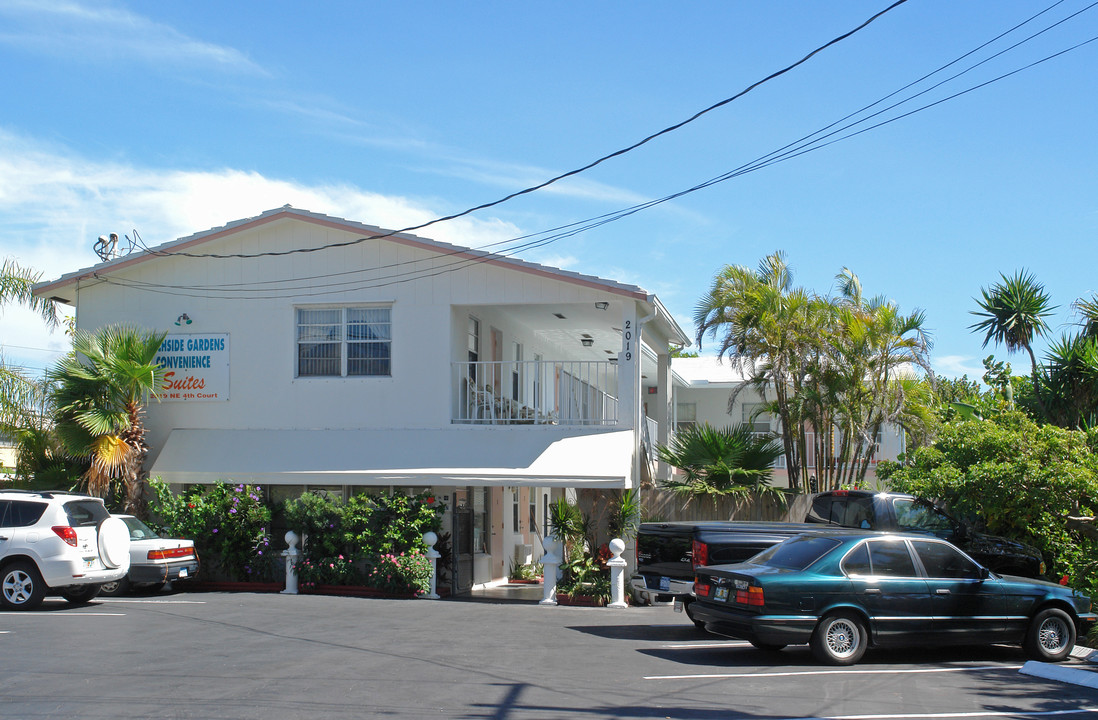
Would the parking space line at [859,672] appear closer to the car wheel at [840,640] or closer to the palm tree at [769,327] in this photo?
the car wheel at [840,640]

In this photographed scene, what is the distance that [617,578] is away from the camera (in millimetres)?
15492

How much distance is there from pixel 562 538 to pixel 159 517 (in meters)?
6.95

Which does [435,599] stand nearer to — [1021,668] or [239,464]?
[239,464]

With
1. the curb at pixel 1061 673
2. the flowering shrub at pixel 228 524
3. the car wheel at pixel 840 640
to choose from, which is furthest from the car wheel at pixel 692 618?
the flowering shrub at pixel 228 524

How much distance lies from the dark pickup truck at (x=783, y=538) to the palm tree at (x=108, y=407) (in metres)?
9.04

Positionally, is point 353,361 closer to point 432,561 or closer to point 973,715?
point 432,561

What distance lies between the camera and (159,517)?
1736cm

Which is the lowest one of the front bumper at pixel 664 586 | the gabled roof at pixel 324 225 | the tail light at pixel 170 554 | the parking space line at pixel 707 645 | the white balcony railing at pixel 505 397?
the parking space line at pixel 707 645

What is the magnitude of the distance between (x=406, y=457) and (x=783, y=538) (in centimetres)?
699

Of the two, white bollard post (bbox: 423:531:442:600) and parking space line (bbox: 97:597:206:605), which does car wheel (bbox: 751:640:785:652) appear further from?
parking space line (bbox: 97:597:206:605)

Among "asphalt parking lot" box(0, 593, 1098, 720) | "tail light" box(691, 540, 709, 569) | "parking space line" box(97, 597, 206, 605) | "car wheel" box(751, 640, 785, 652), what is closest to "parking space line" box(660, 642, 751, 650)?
"asphalt parking lot" box(0, 593, 1098, 720)

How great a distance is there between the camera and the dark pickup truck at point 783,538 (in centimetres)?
1233

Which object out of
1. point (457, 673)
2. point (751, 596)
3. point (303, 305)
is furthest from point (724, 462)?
point (457, 673)

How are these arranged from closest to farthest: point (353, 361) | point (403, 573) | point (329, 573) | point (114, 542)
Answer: point (114, 542)
point (403, 573)
point (329, 573)
point (353, 361)
